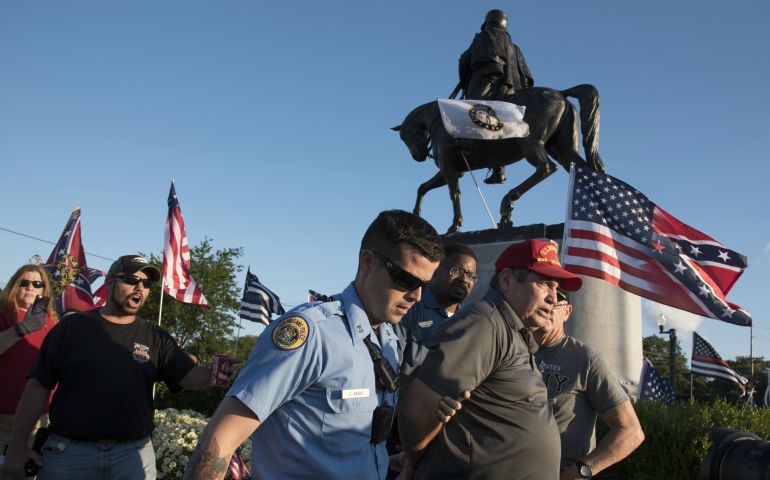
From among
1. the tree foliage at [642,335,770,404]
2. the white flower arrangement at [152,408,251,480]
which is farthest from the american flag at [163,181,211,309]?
the tree foliage at [642,335,770,404]

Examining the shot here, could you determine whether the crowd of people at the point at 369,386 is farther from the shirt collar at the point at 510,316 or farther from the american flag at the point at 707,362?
the american flag at the point at 707,362

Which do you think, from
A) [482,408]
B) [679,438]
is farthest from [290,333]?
[679,438]

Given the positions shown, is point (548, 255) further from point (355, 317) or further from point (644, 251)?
point (644, 251)

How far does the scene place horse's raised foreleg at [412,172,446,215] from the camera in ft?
35.1

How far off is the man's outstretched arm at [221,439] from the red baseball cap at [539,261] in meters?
1.46

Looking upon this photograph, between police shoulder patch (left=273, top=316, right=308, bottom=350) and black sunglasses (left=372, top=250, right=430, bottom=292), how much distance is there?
1.31ft

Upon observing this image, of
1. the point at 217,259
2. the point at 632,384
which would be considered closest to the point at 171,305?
the point at 217,259

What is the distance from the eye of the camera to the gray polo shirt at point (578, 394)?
3.64 m

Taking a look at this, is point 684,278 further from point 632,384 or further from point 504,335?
point 504,335

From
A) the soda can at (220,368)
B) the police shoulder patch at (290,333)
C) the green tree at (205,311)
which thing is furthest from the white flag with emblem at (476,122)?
the green tree at (205,311)

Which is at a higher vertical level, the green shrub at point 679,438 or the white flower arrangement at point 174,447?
the green shrub at point 679,438

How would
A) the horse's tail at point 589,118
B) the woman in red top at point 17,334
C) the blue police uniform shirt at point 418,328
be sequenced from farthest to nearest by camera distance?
1. the horse's tail at point 589,118
2. the woman in red top at point 17,334
3. the blue police uniform shirt at point 418,328

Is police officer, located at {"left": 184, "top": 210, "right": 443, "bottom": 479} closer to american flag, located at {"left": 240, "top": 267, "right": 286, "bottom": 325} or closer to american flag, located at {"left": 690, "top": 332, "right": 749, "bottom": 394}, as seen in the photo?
american flag, located at {"left": 240, "top": 267, "right": 286, "bottom": 325}

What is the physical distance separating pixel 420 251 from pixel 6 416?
3.65 meters
